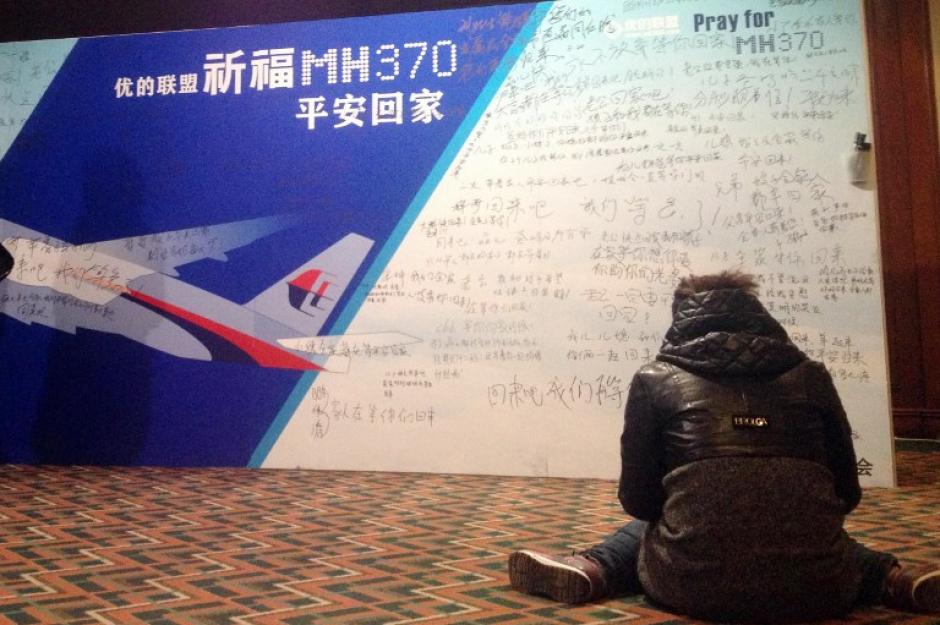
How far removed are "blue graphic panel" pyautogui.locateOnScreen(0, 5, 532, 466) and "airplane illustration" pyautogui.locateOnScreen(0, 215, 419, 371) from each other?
13 mm

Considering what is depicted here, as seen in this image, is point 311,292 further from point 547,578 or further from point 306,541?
point 547,578

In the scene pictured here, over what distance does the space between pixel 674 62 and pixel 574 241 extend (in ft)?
3.45

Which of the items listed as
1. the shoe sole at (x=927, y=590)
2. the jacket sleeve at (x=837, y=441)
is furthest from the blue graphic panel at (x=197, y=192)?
the shoe sole at (x=927, y=590)

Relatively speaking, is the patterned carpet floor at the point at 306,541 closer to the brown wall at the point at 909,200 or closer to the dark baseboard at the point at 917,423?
the dark baseboard at the point at 917,423

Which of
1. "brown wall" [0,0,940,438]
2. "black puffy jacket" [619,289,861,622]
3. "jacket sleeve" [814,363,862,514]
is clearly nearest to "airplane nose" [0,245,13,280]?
"black puffy jacket" [619,289,861,622]

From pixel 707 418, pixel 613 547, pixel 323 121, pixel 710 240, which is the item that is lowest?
pixel 613 547

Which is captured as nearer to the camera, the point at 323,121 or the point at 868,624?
the point at 868,624

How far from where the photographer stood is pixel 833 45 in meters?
4.36

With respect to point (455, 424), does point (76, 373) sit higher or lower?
higher

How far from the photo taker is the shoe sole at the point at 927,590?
2.01 meters

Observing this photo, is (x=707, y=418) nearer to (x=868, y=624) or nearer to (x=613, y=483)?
(x=868, y=624)

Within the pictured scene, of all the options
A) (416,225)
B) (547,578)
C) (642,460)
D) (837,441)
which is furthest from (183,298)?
(837,441)

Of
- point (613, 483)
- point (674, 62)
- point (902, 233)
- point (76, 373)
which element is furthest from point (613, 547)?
point (902, 233)

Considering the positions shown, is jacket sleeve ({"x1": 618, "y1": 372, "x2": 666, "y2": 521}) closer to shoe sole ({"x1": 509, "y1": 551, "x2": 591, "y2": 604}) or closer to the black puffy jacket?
the black puffy jacket
